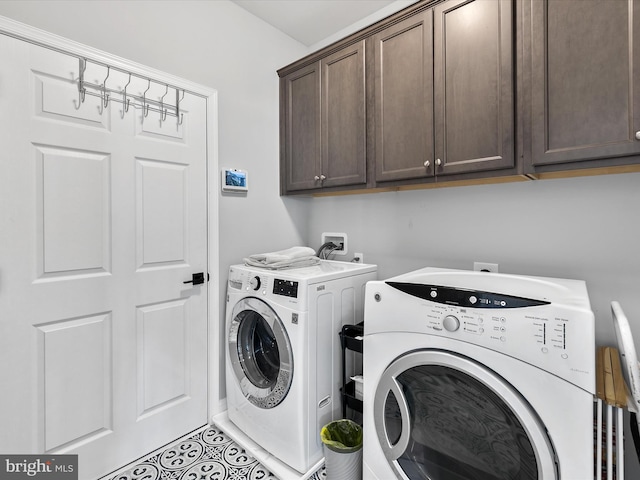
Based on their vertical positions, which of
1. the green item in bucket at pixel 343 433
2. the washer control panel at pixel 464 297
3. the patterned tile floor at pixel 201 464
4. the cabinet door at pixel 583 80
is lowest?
the patterned tile floor at pixel 201 464

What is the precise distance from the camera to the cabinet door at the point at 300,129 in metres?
2.11

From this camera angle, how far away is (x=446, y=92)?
1501mm

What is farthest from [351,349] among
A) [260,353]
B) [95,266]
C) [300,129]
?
[300,129]

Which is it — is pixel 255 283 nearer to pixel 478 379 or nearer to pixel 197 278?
pixel 197 278

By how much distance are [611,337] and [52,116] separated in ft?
8.81

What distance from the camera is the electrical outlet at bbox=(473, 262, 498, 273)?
5.48 ft

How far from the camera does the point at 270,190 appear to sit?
7.55 ft

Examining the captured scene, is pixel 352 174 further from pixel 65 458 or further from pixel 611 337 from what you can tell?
pixel 65 458

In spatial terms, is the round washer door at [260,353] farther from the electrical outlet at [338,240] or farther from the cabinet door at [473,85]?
the cabinet door at [473,85]

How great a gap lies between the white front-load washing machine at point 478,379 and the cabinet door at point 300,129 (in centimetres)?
117

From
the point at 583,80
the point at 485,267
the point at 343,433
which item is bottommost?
the point at 343,433

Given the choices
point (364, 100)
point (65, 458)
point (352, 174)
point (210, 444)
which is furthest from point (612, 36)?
point (65, 458)

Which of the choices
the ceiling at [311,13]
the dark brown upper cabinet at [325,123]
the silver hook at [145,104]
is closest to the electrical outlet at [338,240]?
the dark brown upper cabinet at [325,123]

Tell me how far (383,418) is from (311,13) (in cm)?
246
